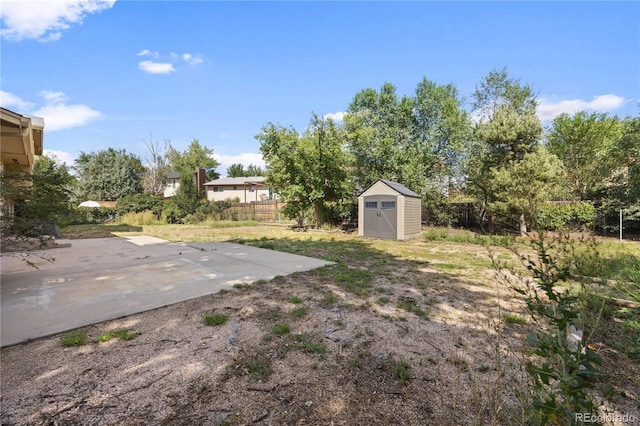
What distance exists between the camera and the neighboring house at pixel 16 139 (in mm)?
3973

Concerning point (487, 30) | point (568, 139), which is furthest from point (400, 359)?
point (568, 139)

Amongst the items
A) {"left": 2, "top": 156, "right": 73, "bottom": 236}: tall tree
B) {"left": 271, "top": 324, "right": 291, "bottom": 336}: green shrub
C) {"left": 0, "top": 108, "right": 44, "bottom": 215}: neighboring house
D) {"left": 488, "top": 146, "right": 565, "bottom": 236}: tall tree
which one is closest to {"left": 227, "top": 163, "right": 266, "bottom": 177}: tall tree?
{"left": 0, "top": 108, "right": 44, "bottom": 215}: neighboring house

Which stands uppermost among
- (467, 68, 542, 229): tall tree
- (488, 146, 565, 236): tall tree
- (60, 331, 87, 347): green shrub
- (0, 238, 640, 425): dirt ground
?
(467, 68, 542, 229): tall tree

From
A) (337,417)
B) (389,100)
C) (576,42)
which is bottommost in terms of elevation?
(337,417)

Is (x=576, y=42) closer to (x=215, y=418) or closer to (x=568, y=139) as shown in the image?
(x=215, y=418)

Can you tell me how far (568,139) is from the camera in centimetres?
2041

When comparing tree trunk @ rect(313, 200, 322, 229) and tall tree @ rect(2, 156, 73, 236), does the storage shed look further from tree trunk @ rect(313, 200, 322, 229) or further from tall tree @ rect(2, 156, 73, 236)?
tall tree @ rect(2, 156, 73, 236)

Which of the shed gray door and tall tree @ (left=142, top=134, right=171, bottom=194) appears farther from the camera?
tall tree @ (left=142, top=134, right=171, bottom=194)

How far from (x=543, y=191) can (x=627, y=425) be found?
1113 centimetres

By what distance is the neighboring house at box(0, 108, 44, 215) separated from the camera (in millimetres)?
3973

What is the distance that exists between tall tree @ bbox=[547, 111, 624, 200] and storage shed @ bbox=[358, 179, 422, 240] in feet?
25.6

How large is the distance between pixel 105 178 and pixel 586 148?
42.5m

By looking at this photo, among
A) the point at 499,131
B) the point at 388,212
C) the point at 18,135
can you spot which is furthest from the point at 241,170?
the point at 18,135

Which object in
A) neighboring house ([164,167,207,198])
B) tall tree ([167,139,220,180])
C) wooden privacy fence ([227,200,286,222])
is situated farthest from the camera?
tall tree ([167,139,220,180])
